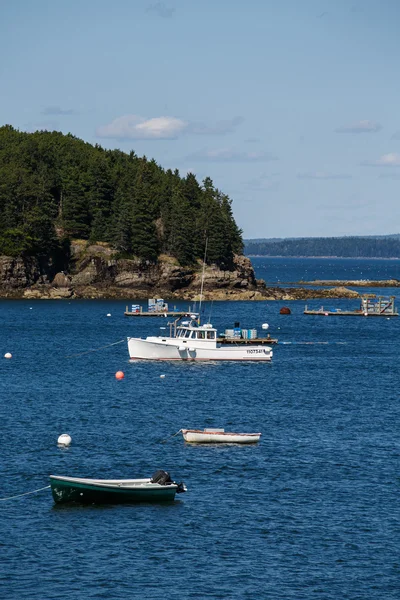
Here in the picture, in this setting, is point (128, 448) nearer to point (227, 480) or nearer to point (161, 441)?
point (161, 441)

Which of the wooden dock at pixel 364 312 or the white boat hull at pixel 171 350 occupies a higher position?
the wooden dock at pixel 364 312

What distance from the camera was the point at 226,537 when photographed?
47.3m

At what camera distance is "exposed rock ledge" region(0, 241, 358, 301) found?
622ft

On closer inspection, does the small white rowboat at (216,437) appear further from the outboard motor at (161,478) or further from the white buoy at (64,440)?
the outboard motor at (161,478)

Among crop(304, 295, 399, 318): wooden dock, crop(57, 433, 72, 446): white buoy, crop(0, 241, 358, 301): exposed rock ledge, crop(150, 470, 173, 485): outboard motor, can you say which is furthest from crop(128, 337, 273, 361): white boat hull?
crop(0, 241, 358, 301): exposed rock ledge

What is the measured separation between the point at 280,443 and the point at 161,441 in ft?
26.1

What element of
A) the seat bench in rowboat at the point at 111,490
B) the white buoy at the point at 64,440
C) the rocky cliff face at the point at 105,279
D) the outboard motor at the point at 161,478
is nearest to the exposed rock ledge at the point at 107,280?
the rocky cliff face at the point at 105,279

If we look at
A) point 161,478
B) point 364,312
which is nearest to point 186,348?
point 161,478

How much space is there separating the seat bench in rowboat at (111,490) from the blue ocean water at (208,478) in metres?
0.57

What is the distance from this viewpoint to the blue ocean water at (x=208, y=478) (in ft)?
140

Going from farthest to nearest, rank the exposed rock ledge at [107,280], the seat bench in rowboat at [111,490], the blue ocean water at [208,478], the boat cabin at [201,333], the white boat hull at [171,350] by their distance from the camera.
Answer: the exposed rock ledge at [107,280]
the boat cabin at [201,333]
the white boat hull at [171,350]
the seat bench in rowboat at [111,490]
the blue ocean water at [208,478]

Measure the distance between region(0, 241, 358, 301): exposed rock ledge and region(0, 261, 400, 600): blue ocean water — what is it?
8319 cm

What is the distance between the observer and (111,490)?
167 feet

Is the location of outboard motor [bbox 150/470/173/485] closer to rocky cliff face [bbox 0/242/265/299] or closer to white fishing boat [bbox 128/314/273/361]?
white fishing boat [bbox 128/314/273/361]
